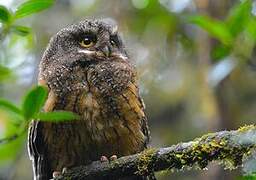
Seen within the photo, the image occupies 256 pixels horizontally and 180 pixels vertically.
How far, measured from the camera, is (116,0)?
4.84 m

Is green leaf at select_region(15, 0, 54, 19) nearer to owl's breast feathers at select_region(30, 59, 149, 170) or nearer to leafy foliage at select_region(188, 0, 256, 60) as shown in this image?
owl's breast feathers at select_region(30, 59, 149, 170)

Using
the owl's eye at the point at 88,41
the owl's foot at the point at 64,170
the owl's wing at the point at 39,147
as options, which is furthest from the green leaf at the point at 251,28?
the owl's foot at the point at 64,170

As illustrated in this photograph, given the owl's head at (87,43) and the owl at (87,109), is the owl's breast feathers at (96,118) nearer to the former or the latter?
the owl at (87,109)

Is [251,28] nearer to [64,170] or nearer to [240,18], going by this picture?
[240,18]

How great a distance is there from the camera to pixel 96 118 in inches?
122

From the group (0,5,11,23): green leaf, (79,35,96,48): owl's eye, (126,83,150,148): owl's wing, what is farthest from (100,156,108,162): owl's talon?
(0,5,11,23): green leaf

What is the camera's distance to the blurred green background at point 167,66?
429cm

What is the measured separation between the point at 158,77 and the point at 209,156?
8.52 feet

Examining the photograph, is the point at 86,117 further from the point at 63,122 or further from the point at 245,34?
the point at 245,34

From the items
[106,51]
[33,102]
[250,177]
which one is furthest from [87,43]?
[250,177]

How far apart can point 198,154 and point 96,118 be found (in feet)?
2.49

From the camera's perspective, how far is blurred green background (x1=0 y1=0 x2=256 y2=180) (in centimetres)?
429

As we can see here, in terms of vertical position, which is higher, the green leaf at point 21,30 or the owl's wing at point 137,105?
the owl's wing at point 137,105

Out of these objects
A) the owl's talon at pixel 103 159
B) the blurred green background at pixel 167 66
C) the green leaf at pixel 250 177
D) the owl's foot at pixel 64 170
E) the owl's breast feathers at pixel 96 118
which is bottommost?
the green leaf at pixel 250 177
